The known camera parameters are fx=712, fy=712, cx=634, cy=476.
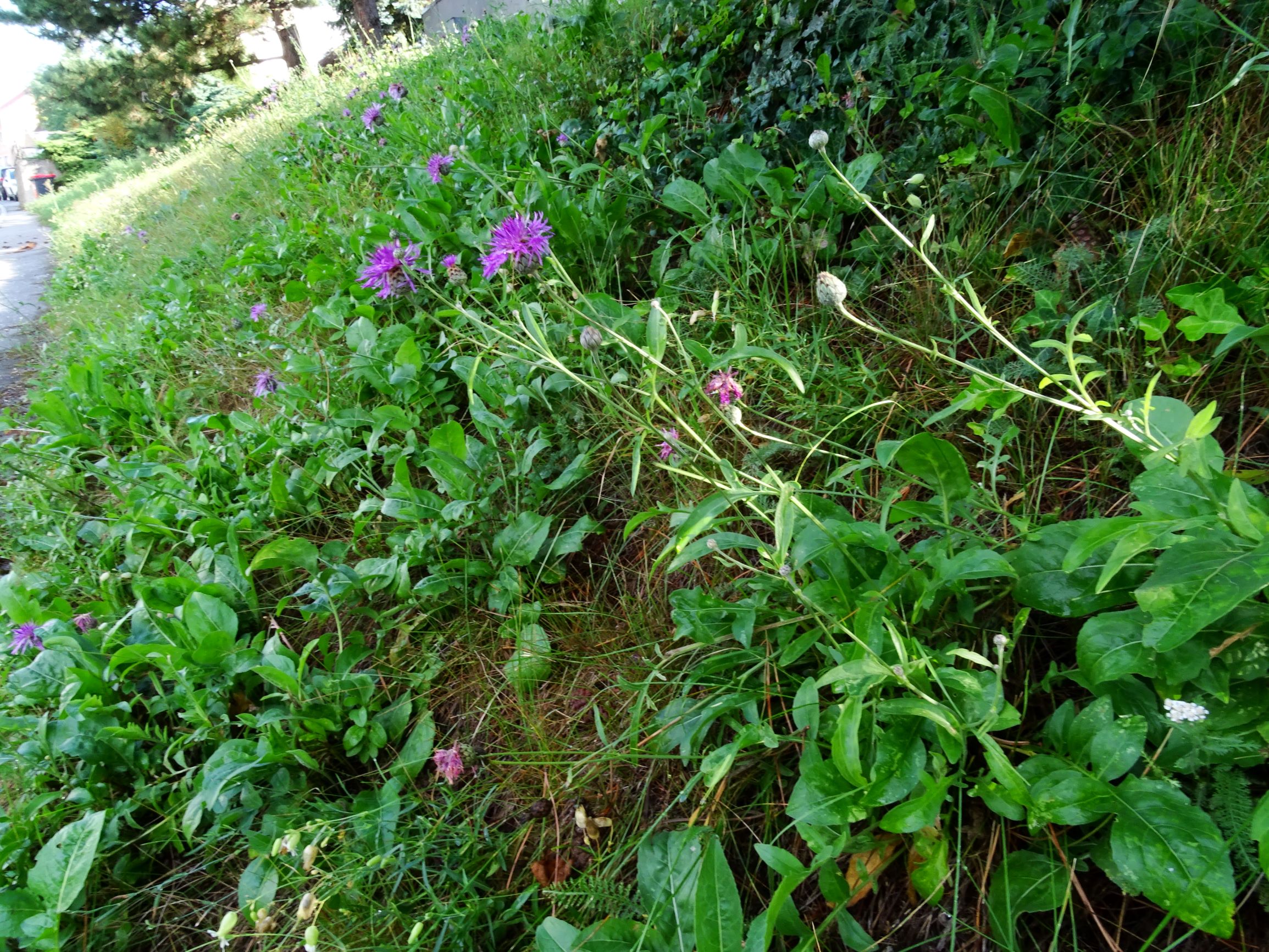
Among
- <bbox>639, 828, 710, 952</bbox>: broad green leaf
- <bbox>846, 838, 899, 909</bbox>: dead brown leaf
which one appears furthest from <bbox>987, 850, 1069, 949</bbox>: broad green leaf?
<bbox>639, 828, 710, 952</bbox>: broad green leaf

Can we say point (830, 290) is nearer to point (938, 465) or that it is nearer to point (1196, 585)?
point (938, 465)

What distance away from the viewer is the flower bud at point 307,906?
108 centimetres

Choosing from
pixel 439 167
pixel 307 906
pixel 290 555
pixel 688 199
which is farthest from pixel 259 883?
pixel 439 167

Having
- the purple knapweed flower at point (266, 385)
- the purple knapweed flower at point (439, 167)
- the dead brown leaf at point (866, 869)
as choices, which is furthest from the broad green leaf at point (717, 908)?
the purple knapweed flower at point (439, 167)

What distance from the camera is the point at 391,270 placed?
2.05m

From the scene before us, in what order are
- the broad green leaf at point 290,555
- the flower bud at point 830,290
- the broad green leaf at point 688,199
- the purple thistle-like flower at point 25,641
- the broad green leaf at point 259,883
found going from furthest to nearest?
the broad green leaf at point 688,199 < the purple thistle-like flower at point 25,641 < the broad green leaf at point 290,555 < the broad green leaf at point 259,883 < the flower bud at point 830,290

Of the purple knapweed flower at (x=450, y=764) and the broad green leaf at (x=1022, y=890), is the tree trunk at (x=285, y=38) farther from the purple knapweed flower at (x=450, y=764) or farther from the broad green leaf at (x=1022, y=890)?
the broad green leaf at (x=1022, y=890)

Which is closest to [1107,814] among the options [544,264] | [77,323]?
[544,264]

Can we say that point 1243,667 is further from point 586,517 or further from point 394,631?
point 394,631

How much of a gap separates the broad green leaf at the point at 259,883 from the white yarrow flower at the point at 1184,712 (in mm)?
1383

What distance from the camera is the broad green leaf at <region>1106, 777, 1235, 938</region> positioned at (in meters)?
0.73

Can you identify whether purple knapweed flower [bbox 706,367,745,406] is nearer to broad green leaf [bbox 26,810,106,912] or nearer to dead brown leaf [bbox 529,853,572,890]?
dead brown leaf [bbox 529,853,572,890]

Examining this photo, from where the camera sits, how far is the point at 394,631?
1.67 meters

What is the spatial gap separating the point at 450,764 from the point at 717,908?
0.60 m
